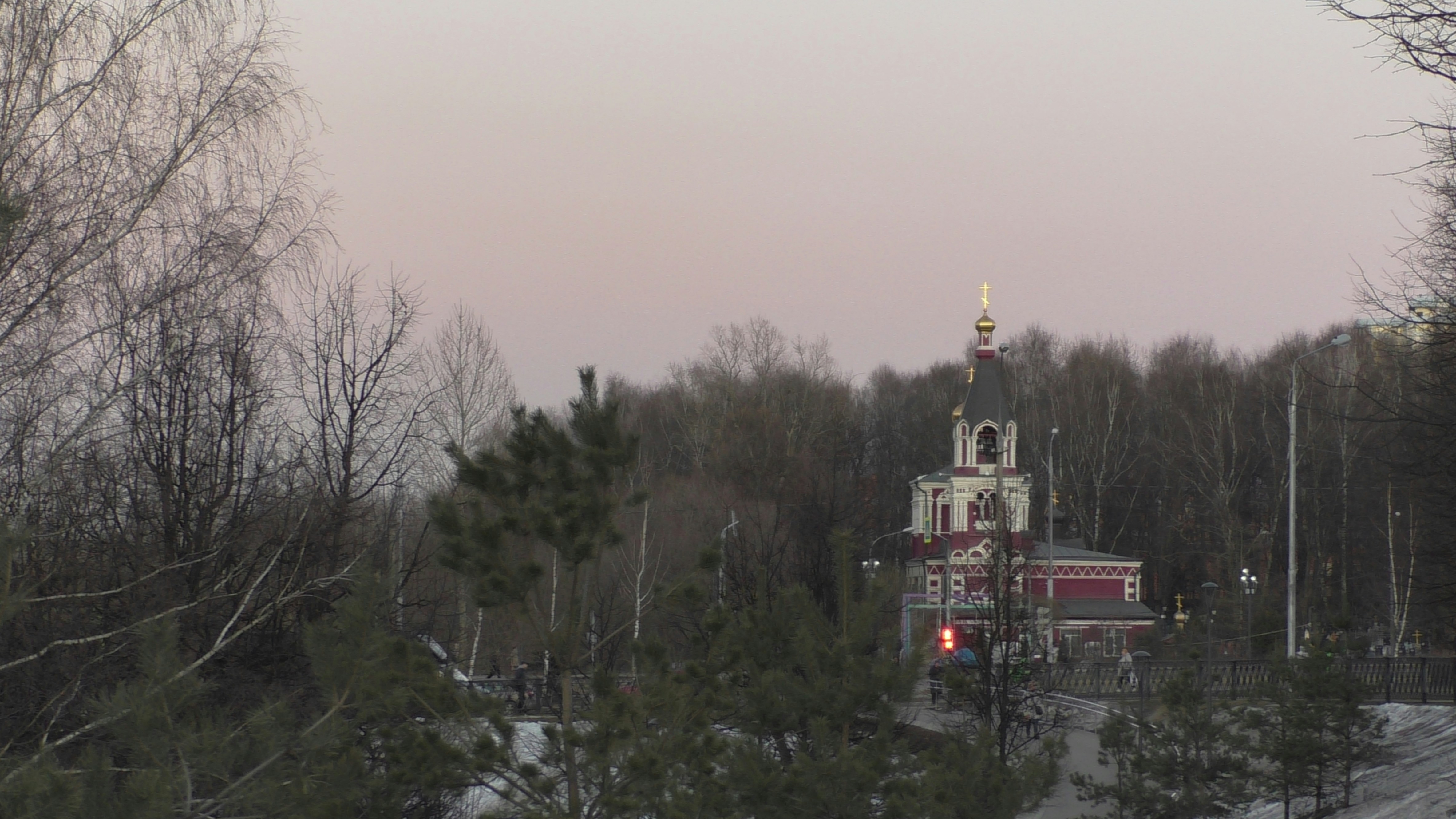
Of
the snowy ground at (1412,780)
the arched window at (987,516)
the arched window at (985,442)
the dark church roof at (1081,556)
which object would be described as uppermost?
the arched window at (985,442)

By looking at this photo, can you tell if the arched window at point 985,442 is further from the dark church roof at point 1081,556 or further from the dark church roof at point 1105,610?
the dark church roof at point 1105,610

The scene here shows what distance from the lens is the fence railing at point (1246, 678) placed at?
23.5 metres

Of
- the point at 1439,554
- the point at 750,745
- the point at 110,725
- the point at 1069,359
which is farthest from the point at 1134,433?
the point at 110,725

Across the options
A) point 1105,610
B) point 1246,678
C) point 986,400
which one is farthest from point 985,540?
point 1246,678

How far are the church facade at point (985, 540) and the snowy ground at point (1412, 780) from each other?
25559 millimetres

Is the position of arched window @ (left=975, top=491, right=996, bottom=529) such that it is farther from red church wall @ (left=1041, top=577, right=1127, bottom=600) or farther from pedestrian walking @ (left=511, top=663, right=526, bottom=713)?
red church wall @ (left=1041, top=577, right=1127, bottom=600)

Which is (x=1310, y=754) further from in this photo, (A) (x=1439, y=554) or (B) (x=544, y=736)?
(B) (x=544, y=736)

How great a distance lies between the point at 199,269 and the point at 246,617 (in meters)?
3.07

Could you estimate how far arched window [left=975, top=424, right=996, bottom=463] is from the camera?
200 feet

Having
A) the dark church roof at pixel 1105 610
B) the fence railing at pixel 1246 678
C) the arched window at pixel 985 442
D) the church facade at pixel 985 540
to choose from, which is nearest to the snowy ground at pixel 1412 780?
the fence railing at pixel 1246 678

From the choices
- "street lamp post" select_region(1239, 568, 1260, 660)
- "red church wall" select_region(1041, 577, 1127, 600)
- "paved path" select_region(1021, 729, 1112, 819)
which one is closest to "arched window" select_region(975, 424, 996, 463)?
"red church wall" select_region(1041, 577, 1127, 600)

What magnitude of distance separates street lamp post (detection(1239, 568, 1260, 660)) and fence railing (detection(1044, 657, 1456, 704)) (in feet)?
24.5

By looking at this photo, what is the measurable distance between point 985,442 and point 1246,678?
98.0ft

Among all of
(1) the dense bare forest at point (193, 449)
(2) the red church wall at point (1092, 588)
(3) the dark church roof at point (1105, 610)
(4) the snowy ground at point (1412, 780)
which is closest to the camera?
(1) the dense bare forest at point (193, 449)
